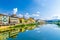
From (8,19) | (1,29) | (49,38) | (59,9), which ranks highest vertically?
(59,9)

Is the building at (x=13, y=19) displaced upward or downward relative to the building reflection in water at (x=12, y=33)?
upward

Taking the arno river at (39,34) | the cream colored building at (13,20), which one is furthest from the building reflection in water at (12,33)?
the cream colored building at (13,20)

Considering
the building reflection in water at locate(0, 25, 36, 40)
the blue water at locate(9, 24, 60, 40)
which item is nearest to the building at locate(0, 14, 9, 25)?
the building reflection in water at locate(0, 25, 36, 40)

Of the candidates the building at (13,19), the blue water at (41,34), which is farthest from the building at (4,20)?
the blue water at (41,34)

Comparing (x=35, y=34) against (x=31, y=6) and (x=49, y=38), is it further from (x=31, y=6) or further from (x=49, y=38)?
(x=31, y=6)

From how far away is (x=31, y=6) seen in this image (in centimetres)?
315

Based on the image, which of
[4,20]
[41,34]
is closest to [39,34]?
[41,34]

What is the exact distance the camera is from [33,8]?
10.3 ft

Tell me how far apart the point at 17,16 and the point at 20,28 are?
274 millimetres

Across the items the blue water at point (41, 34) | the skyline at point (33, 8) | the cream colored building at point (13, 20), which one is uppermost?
the skyline at point (33, 8)

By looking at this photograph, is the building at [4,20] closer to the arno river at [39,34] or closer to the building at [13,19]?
the building at [13,19]

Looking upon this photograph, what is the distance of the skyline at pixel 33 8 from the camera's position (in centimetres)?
308

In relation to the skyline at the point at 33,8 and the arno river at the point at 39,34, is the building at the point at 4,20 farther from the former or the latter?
the arno river at the point at 39,34

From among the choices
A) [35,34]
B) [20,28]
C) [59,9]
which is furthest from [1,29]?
[59,9]
